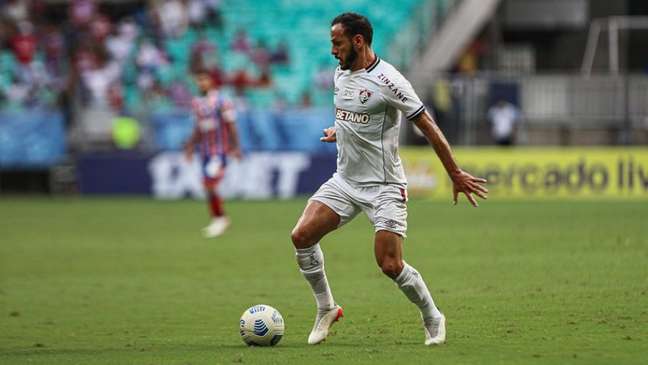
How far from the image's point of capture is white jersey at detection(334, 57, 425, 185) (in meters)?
8.80

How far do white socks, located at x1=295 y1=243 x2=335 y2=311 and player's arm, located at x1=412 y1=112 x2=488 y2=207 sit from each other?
4.01 feet

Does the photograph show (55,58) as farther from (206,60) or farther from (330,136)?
(330,136)

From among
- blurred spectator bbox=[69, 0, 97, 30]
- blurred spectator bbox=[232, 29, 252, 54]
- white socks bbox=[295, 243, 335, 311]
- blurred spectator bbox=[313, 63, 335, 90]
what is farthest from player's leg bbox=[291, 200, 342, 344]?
blurred spectator bbox=[69, 0, 97, 30]

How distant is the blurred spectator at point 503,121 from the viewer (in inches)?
1176

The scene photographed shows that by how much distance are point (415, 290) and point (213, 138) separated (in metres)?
12.2

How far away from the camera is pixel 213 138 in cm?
2067

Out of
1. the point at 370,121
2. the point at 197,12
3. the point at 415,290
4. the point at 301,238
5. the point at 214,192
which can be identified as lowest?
the point at 214,192

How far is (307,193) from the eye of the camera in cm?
2900

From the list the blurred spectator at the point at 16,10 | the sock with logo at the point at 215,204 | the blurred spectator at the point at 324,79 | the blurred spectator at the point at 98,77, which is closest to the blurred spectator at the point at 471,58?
the blurred spectator at the point at 324,79

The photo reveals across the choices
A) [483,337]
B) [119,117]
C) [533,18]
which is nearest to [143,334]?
[483,337]

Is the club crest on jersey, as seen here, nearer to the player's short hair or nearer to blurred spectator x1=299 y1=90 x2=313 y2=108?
the player's short hair

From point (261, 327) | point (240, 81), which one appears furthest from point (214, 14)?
point (261, 327)

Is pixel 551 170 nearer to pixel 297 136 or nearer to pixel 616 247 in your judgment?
pixel 297 136

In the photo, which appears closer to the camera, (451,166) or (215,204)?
(451,166)
